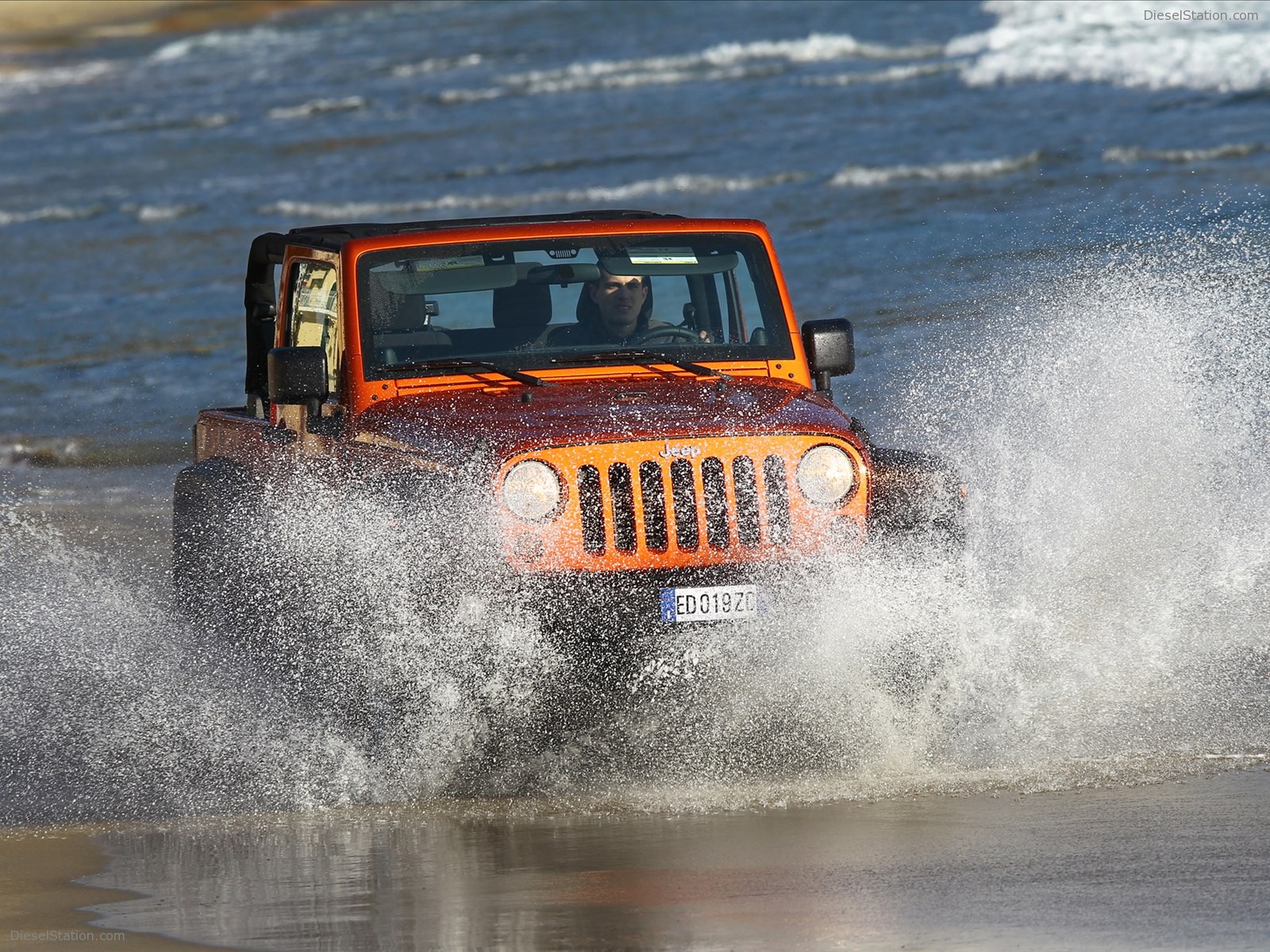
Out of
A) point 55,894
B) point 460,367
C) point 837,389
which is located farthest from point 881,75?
point 55,894

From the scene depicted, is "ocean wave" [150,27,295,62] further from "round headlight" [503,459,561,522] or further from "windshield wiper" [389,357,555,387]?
"round headlight" [503,459,561,522]

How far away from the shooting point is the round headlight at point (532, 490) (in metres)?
6.36

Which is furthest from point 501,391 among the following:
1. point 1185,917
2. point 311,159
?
point 311,159

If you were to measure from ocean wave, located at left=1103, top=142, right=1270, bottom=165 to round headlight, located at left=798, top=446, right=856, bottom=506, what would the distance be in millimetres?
17232

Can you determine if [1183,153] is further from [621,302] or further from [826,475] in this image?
[826,475]

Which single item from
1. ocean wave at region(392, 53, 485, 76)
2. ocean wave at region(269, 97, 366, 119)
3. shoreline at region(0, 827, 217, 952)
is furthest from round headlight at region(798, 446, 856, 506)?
ocean wave at region(392, 53, 485, 76)

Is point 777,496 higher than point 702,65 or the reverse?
the reverse

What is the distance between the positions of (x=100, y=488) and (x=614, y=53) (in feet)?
84.4

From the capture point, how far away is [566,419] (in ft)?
21.7

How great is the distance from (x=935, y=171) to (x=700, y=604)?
18.3 meters

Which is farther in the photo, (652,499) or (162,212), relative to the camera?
(162,212)

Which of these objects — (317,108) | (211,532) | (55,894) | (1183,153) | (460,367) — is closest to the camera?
(55,894)

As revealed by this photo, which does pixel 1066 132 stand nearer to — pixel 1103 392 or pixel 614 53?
pixel 614 53

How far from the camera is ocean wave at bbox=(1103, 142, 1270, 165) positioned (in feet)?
74.8
